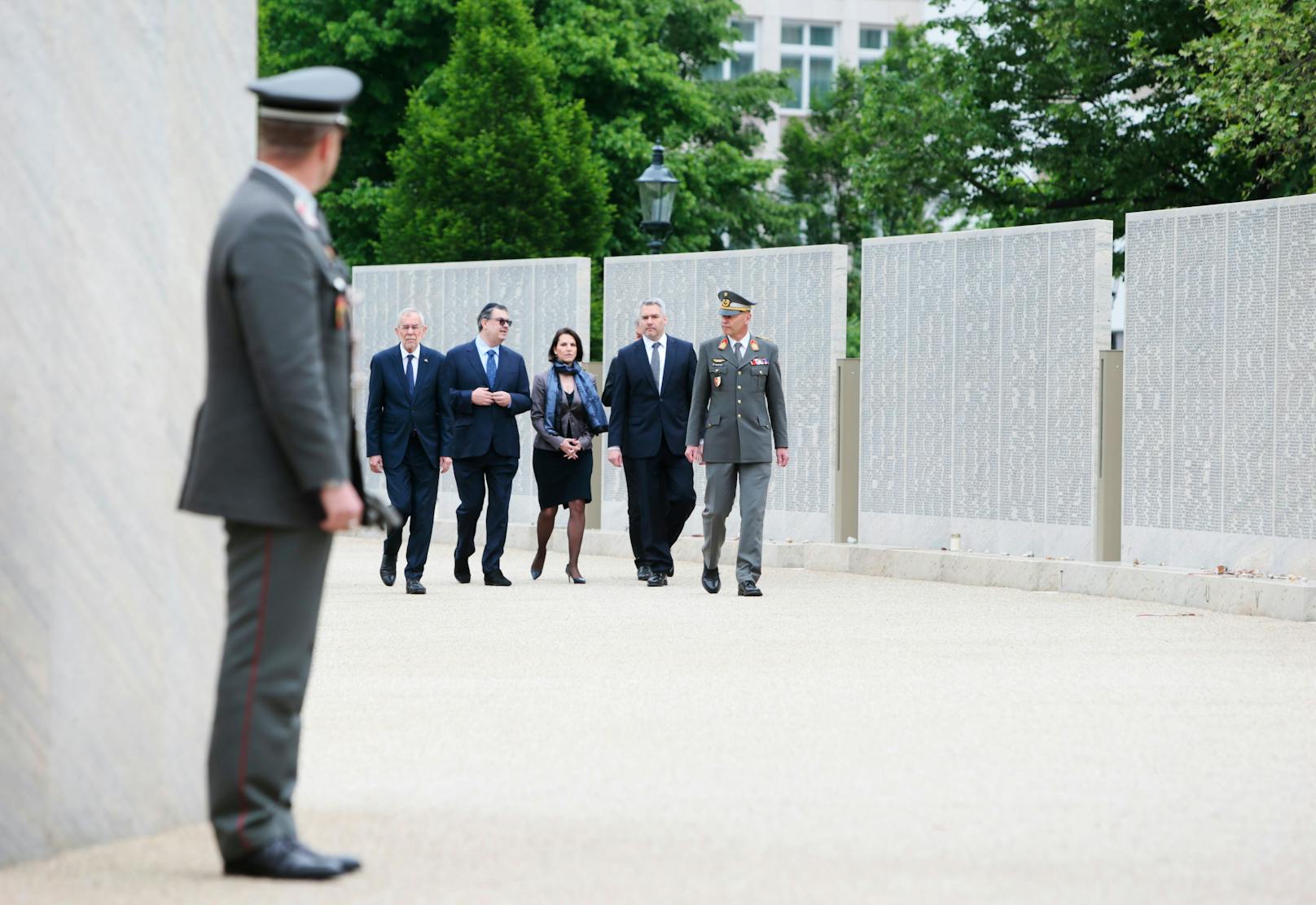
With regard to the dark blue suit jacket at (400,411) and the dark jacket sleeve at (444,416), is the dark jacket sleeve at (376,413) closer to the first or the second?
the dark blue suit jacket at (400,411)

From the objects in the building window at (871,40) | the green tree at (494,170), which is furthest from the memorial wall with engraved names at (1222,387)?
the building window at (871,40)

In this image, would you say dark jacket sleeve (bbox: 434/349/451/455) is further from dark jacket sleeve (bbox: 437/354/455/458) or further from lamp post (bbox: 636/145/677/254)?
lamp post (bbox: 636/145/677/254)

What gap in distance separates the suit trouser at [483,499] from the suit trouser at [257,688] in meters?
10.3

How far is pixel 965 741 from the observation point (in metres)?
7.80

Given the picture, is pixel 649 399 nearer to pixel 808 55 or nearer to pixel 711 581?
pixel 711 581

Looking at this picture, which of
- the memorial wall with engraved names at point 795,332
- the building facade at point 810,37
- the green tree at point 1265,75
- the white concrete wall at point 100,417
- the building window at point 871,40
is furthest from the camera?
the building window at point 871,40

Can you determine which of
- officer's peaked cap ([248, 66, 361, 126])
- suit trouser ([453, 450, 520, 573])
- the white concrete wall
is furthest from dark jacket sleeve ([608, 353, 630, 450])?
officer's peaked cap ([248, 66, 361, 126])

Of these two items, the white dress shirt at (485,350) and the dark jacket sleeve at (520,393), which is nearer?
the dark jacket sleeve at (520,393)

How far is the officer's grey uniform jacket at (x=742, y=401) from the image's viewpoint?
583 inches

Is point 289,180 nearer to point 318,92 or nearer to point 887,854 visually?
point 318,92

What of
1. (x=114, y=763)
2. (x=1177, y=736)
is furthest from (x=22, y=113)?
(x=1177, y=736)

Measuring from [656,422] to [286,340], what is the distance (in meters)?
10.9

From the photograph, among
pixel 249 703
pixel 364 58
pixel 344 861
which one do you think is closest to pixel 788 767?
pixel 344 861

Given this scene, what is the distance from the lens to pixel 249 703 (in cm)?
523
